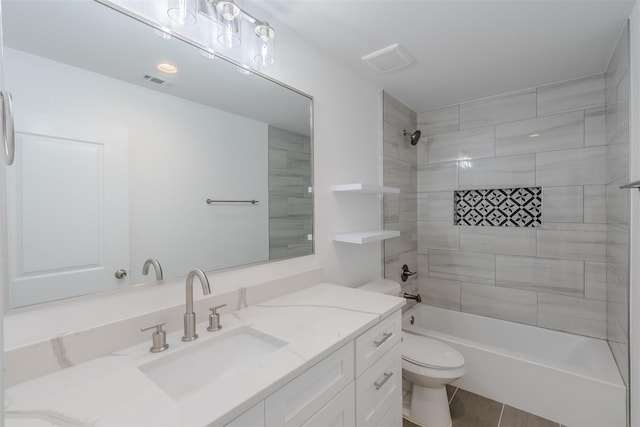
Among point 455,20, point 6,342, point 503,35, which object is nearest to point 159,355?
point 6,342

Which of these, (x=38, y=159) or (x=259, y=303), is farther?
(x=259, y=303)

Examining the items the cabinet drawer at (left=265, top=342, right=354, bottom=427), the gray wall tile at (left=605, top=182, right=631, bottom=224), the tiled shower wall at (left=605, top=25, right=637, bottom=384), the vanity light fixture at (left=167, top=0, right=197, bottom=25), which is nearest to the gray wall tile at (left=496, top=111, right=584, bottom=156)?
A: the tiled shower wall at (left=605, top=25, right=637, bottom=384)

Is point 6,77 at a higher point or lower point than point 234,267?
higher

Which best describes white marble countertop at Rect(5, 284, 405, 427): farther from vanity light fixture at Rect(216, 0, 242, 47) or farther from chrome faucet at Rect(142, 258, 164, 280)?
vanity light fixture at Rect(216, 0, 242, 47)

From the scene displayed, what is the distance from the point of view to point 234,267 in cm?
138

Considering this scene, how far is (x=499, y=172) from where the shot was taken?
8.53 feet

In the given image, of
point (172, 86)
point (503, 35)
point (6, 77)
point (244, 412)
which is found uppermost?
point (503, 35)

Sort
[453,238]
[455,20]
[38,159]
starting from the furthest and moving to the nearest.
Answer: [453,238], [455,20], [38,159]

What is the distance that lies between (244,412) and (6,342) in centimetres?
69

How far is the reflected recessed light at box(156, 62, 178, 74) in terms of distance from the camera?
3.82ft

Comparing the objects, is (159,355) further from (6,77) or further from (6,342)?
(6,77)

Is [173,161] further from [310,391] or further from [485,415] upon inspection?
[485,415]

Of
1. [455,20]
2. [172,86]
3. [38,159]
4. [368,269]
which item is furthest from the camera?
[368,269]

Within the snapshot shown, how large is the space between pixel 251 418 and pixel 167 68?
1.24 metres
